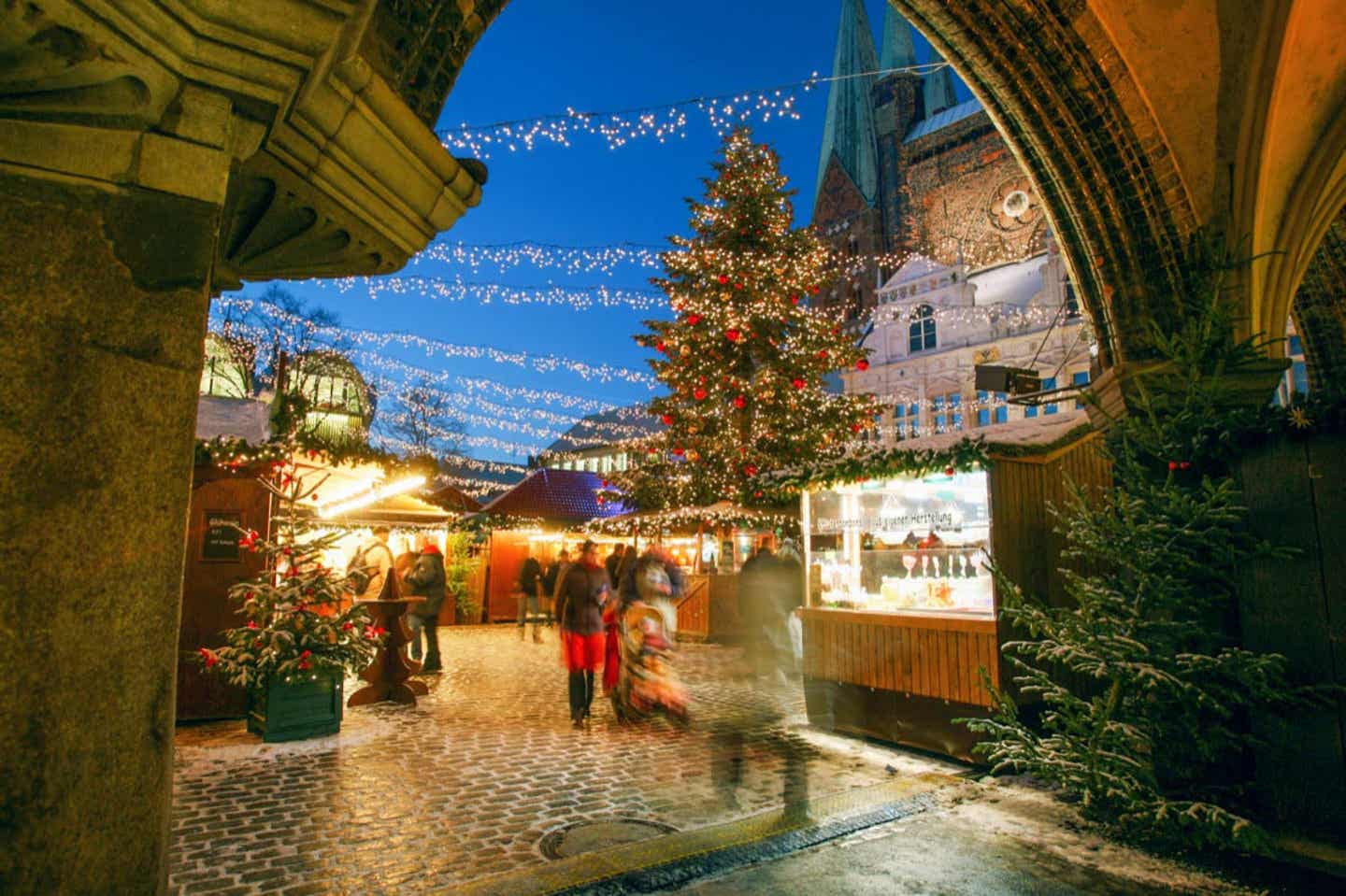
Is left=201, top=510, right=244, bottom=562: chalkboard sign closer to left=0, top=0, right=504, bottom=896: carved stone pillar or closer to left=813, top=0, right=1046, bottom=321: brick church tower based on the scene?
left=0, top=0, right=504, bottom=896: carved stone pillar

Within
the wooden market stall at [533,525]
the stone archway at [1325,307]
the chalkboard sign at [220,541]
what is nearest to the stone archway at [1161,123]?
the stone archway at [1325,307]

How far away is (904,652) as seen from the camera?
7199 mm

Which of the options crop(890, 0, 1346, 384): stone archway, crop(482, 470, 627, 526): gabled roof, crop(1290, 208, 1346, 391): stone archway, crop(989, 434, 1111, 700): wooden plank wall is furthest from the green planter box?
crop(482, 470, 627, 526): gabled roof

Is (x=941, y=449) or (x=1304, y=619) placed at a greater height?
(x=941, y=449)

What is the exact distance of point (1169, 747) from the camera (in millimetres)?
4859

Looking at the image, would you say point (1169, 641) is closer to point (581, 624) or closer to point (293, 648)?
point (581, 624)

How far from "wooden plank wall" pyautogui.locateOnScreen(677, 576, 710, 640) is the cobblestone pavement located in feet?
21.9

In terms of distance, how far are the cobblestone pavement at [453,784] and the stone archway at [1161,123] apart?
16.4 feet

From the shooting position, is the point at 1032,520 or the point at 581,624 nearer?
the point at 1032,520

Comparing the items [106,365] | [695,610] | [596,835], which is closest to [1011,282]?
[695,610]

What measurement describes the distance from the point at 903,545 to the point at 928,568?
0.50 m

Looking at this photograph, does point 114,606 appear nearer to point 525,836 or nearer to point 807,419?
point 525,836

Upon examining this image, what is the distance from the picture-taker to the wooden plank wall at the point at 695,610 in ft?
52.4

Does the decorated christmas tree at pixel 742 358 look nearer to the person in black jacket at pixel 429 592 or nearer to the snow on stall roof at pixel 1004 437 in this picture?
the person in black jacket at pixel 429 592
